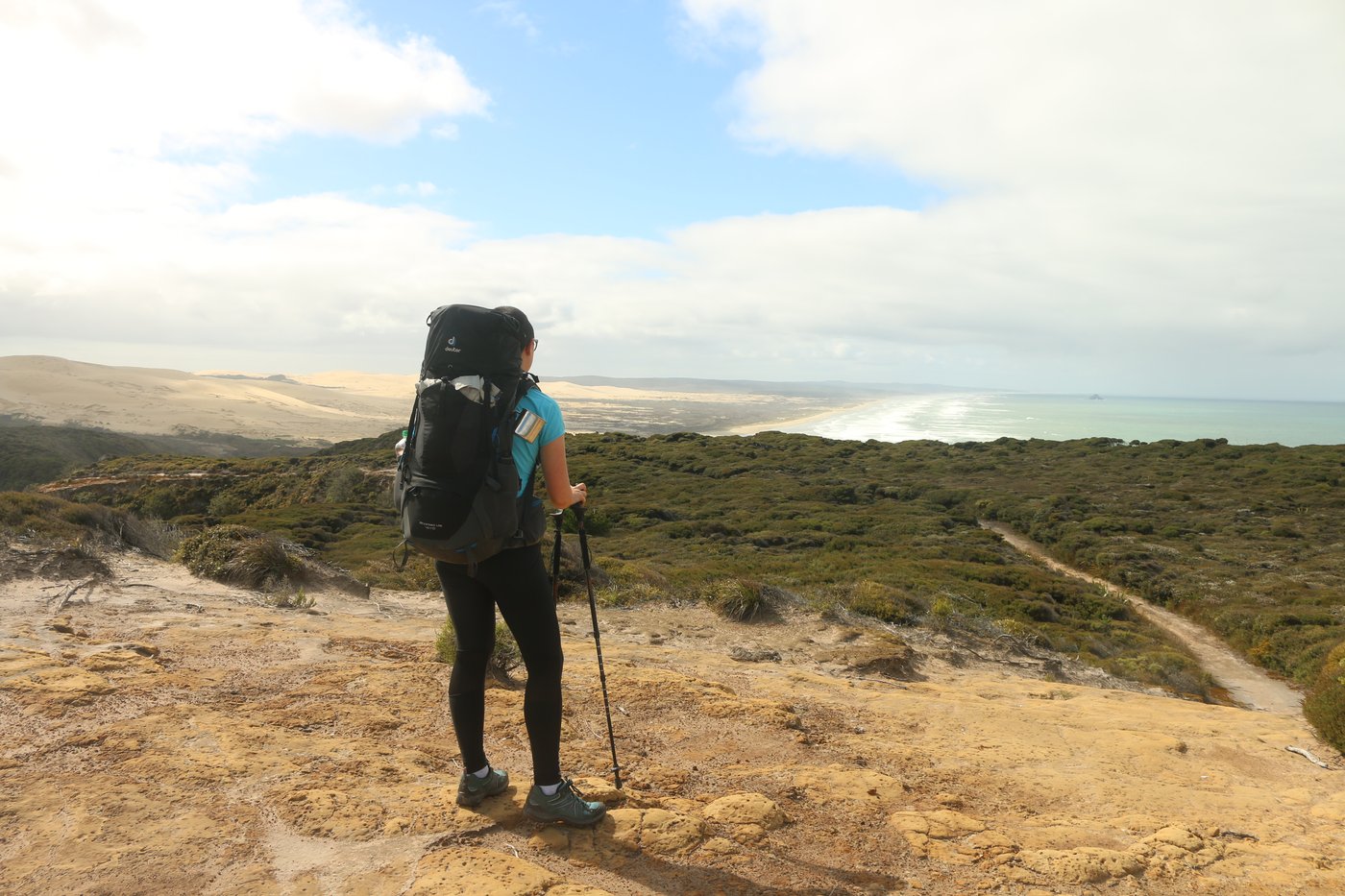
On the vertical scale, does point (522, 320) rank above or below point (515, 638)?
above

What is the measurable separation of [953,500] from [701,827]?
31.7m

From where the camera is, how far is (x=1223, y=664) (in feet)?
45.3

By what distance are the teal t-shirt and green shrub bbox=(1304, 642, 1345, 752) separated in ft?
21.5

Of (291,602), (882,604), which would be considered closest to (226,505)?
(291,602)

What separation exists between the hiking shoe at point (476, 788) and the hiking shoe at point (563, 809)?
0.61 ft

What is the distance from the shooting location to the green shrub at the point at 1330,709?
5488mm

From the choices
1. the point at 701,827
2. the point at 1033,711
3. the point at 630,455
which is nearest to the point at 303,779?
the point at 701,827

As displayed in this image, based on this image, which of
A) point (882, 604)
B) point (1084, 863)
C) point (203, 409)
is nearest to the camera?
point (1084, 863)

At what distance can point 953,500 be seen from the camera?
105ft

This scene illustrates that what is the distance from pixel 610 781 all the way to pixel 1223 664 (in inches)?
604

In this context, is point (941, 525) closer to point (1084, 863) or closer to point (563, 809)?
point (1084, 863)

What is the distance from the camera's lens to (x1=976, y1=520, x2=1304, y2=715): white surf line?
11.5 metres

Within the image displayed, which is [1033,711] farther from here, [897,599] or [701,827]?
[897,599]

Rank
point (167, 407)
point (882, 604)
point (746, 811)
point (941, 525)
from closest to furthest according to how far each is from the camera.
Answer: point (746, 811) < point (882, 604) < point (941, 525) < point (167, 407)
